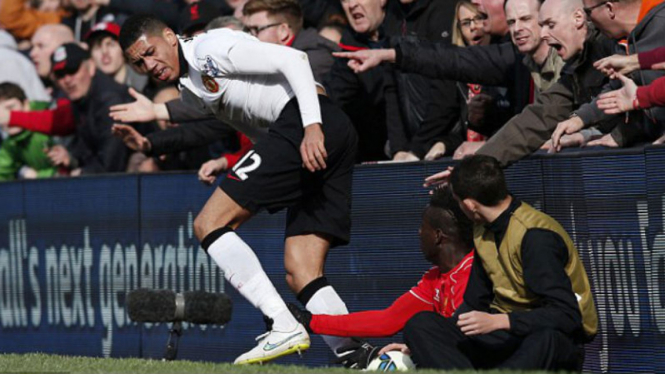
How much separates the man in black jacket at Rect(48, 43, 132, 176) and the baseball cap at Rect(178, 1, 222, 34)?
1.40m

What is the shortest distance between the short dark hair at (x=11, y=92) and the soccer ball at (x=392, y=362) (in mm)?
6920

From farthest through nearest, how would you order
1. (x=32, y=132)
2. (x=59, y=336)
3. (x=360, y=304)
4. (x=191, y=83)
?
1. (x=32, y=132)
2. (x=59, y=336)
3. (x=360, y=304)
4. (x=191, y=83)

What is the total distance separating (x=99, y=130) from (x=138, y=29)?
4.47 meters

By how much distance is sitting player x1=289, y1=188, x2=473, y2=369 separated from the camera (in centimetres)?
762

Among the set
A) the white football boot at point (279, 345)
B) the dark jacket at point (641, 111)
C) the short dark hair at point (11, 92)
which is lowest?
the white football boot at point (279, 345)

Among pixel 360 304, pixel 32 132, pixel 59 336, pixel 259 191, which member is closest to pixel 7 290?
pixel 59 336

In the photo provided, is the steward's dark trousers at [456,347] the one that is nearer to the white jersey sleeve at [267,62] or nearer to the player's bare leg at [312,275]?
the player's bare leg at [312,275]

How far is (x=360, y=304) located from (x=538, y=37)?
6.85ft

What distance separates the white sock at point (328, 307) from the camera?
7965mm

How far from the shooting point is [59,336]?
11562mm

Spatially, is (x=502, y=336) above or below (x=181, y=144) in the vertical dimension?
below

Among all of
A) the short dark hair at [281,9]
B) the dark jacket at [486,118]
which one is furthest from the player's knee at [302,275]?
the short dark hair at [281,9]

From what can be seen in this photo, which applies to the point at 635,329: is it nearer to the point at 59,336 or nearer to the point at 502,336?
the point at 502,336

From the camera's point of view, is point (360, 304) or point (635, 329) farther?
point (360, 304)
